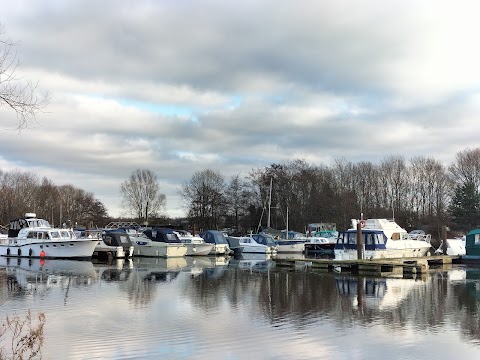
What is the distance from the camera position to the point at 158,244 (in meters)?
47.3

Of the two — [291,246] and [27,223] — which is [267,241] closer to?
[291,246]

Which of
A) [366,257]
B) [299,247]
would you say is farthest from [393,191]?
[366,257]

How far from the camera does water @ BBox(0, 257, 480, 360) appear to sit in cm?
1212

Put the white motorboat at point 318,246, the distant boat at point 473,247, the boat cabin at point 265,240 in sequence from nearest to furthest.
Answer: the distant boat at point 473,247
the white motorboat at point 318,246
the boat cabin at point 265,240

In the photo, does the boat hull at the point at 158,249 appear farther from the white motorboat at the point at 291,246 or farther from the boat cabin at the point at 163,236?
the white motorboat at the point at 291,246

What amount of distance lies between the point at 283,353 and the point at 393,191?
2877 inches

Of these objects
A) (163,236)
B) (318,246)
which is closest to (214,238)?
(163,236)

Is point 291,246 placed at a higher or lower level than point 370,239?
lower

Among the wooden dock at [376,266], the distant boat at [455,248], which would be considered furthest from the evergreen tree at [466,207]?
the wooden dock at [376,266]

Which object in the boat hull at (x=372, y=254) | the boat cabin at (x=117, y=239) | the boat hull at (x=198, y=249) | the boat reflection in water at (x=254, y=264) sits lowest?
the boat reflection in water at (x=254, y=264)

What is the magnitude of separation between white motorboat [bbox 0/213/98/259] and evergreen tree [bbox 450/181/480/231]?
168 feet

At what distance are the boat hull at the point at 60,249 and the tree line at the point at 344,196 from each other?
39714mm

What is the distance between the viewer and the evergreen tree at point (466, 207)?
68625 mm

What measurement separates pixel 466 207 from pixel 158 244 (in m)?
44.7
